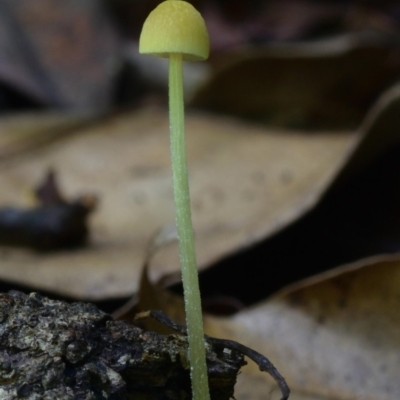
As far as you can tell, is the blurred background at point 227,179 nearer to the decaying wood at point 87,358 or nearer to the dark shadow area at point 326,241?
the dark shadow area at point 326,241

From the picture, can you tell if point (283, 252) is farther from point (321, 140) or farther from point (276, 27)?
point (276, 27)

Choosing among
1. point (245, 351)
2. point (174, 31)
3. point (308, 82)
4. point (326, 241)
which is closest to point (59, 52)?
point (308, 82)

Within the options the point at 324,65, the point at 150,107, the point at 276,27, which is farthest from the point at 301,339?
the point at 276,27

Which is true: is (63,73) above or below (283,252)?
above

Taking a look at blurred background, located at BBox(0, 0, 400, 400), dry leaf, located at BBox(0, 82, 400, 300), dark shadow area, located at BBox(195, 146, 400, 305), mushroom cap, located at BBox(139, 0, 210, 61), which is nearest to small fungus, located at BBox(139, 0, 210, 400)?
mushroom cap, located at BBox(139, 0, 210, 61)

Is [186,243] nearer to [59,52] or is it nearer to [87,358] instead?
[87,358]

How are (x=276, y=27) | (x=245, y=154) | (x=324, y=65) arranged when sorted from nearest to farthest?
(x=245, y=154) → (x=324, y=65) → (x=276, y=27)
